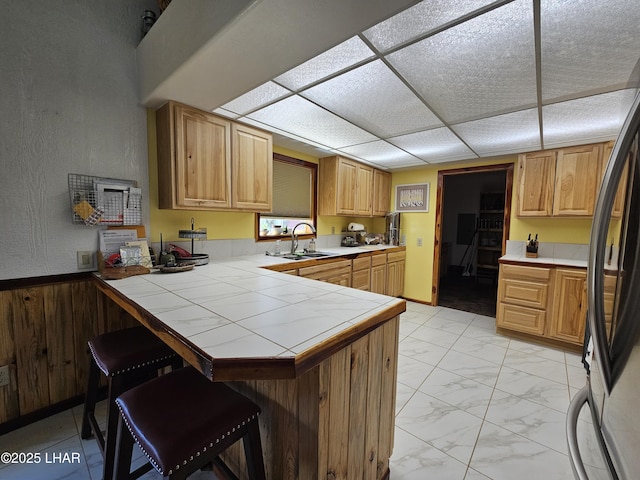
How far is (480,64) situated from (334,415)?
197 cm

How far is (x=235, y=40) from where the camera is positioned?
1322 mm

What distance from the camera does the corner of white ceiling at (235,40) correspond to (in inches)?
44.9

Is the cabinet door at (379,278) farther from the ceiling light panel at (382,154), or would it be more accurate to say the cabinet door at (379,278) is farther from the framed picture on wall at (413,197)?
the ceiling light panel at (382,154)

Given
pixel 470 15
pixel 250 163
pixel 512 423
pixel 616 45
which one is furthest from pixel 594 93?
pixel 250 163

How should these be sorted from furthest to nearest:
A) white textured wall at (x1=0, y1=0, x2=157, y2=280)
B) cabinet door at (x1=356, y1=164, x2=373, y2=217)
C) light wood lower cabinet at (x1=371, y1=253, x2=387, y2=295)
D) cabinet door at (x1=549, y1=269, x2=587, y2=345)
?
cabinet door at (x1=356, y1=164, x2=373, y2=217) → light wood lower cabinet at (x1=371, y1=253, x2=387, y2=295) → cabinet door at (x1=549, y1=269, x2=587, y2=345) → white textured wall at (x1=0, y1=0, x2=157, y2=280)

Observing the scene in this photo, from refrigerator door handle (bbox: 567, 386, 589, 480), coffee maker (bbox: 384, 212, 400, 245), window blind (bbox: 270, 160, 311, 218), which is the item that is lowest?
refrigerator door handle (bbox: 567, 386, 589, 480)

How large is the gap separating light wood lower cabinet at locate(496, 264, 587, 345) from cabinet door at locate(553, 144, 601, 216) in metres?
0.71

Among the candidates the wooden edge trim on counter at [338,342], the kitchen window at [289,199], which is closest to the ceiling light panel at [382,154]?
the kitchen window at [289,199]

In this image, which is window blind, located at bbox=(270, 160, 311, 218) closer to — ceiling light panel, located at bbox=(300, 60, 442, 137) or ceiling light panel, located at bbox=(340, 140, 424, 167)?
ceiling light panel, located at bbox=(340, 140, 424, 167)

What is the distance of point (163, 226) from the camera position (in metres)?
2.30

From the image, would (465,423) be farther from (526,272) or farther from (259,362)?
(526,272)

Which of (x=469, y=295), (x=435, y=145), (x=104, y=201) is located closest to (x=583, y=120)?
(x=435, y=145)

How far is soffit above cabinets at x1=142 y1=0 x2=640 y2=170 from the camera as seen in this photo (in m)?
1.20

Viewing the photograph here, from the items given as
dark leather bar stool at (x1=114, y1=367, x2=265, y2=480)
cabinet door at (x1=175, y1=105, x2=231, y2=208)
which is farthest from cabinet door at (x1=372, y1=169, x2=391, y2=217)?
dark leather bar stool at (x1=114, y1=367, x2=265, y2=480)
